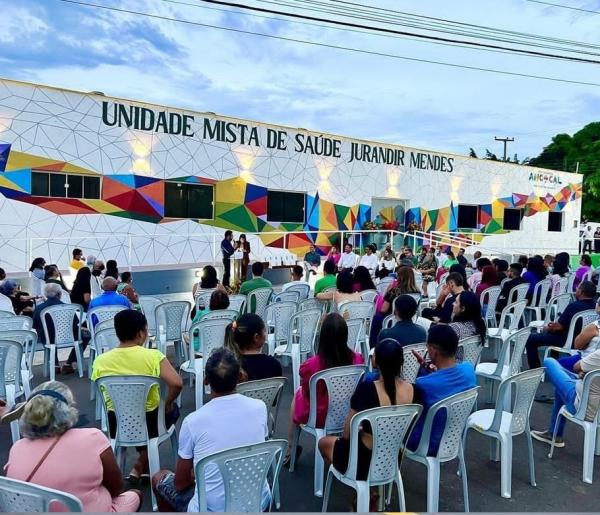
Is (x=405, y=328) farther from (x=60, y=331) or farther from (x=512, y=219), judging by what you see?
(x=512, y=219)

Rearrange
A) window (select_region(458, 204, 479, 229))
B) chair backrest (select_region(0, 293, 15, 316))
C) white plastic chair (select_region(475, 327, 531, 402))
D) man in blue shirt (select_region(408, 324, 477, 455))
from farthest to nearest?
1. window (select_region(458, 204, 479, 229))
2. chair backrest (select_region(0, 293, 15, 316))
3. white plastic chair (select_region(475, 327, 531, 402))
4. man in blue shirt (select_region(408, 324, 477, 455))

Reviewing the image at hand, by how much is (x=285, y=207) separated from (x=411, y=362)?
15.1m

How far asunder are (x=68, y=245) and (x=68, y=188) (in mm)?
1514

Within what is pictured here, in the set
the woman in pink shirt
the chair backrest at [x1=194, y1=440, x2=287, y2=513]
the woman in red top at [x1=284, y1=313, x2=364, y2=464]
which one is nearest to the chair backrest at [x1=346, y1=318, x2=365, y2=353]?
the woman in red top at [x1=284, y1=313, x2=364, y2=464]

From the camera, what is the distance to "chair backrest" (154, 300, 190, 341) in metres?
6.26

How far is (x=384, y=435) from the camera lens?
2.97 meters

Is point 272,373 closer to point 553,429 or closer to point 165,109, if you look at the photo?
point 553,429

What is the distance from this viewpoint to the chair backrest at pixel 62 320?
579 centimetres

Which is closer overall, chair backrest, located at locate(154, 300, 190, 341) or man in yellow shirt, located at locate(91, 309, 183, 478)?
man in yellow shirt, located at locate(91, 309, 183, 478)

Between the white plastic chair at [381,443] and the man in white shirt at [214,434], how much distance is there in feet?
1.72

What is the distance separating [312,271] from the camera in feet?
50.2

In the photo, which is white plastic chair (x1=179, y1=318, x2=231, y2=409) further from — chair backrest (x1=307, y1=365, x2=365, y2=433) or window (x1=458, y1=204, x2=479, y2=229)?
window (x1=458, y1=204, x2=479, y2=229)

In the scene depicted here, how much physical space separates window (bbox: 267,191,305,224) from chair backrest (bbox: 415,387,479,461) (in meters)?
15.7

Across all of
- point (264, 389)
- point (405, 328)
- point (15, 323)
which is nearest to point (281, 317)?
point (405, 328)
